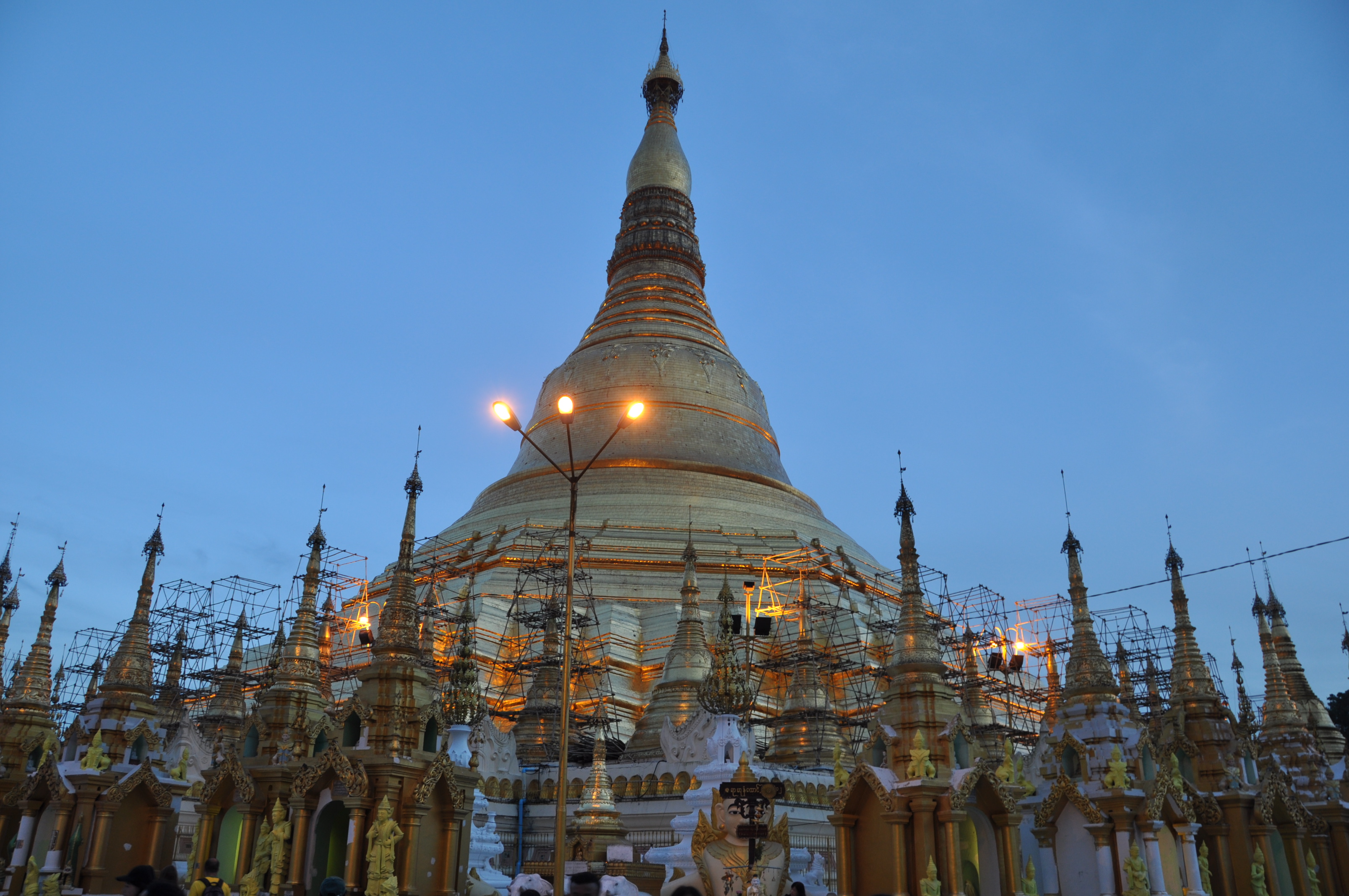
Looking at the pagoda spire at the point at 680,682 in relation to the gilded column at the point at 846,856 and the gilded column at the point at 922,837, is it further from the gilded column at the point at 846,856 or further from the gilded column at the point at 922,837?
the gilded column at the point at 922,837

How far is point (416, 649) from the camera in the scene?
50.2ft

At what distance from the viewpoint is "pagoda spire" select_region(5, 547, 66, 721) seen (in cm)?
2075

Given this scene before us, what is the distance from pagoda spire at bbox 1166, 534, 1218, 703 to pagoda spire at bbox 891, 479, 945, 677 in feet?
19.7

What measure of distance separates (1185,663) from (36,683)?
22887 mm

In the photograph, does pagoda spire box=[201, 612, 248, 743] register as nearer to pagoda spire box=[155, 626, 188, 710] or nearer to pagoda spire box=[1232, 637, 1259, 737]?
pagoda spire box=[155, 626, 188, 710]

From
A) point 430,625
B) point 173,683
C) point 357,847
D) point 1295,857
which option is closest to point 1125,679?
point 1295,857

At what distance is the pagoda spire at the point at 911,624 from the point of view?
15719mm

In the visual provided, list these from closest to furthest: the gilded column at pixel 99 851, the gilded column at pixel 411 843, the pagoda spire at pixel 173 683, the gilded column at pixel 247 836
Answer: the gilded column at pixel 411 843, the gilded column at pixel 247 836, the gilded column at pixel 99 851, the pagoda spire at pixel 173 683

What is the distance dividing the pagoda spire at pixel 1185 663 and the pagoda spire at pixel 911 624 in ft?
19.7

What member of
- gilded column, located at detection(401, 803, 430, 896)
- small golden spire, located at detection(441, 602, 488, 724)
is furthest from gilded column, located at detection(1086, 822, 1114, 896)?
small golden spire, located at detection(441, 602, 488, 724)

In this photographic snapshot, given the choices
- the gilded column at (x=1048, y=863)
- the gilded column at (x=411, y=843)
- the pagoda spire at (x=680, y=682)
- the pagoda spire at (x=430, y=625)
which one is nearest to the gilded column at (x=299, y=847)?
the gilded column at (x=411, y=843)

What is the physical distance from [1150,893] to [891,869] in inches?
175

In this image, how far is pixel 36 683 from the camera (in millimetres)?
21156

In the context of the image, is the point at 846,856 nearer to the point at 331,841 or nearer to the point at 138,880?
the point at 331,841
